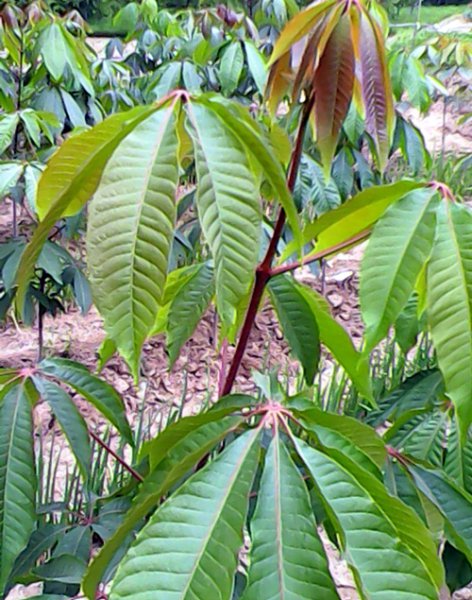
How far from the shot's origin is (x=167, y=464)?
0.44m

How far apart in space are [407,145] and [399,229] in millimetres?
1570

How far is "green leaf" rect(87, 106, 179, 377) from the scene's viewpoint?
36 centimetres

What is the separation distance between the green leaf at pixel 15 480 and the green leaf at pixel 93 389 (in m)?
0.05

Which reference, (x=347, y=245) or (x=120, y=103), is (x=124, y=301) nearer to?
(x=347, y=245)

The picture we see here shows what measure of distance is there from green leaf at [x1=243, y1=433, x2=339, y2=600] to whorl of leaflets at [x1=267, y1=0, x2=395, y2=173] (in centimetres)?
21

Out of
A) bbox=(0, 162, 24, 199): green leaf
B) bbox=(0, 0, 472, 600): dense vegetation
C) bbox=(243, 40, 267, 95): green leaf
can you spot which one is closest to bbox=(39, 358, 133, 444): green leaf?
bbox=(0, 0, 472, 600): dense vegetation

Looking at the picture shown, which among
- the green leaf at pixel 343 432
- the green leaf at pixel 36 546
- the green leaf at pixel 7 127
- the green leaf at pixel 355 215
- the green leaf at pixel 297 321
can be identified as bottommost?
the green leaf at pixel 36 546

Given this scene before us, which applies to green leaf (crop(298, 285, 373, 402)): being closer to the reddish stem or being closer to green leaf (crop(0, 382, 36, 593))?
the reddish stem

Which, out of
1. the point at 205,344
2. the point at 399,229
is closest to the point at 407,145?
the point at 205,344

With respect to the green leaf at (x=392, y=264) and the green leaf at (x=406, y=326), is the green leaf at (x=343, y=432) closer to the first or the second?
the green leaf at (x=392, y=264)

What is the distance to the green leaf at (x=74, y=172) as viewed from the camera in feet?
1.28

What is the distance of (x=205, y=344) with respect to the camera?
213 cm

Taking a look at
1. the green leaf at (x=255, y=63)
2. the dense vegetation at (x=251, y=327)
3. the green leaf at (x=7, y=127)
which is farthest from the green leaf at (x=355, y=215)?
the green leaf at (x=255, y=63)

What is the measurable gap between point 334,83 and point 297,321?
179mm
